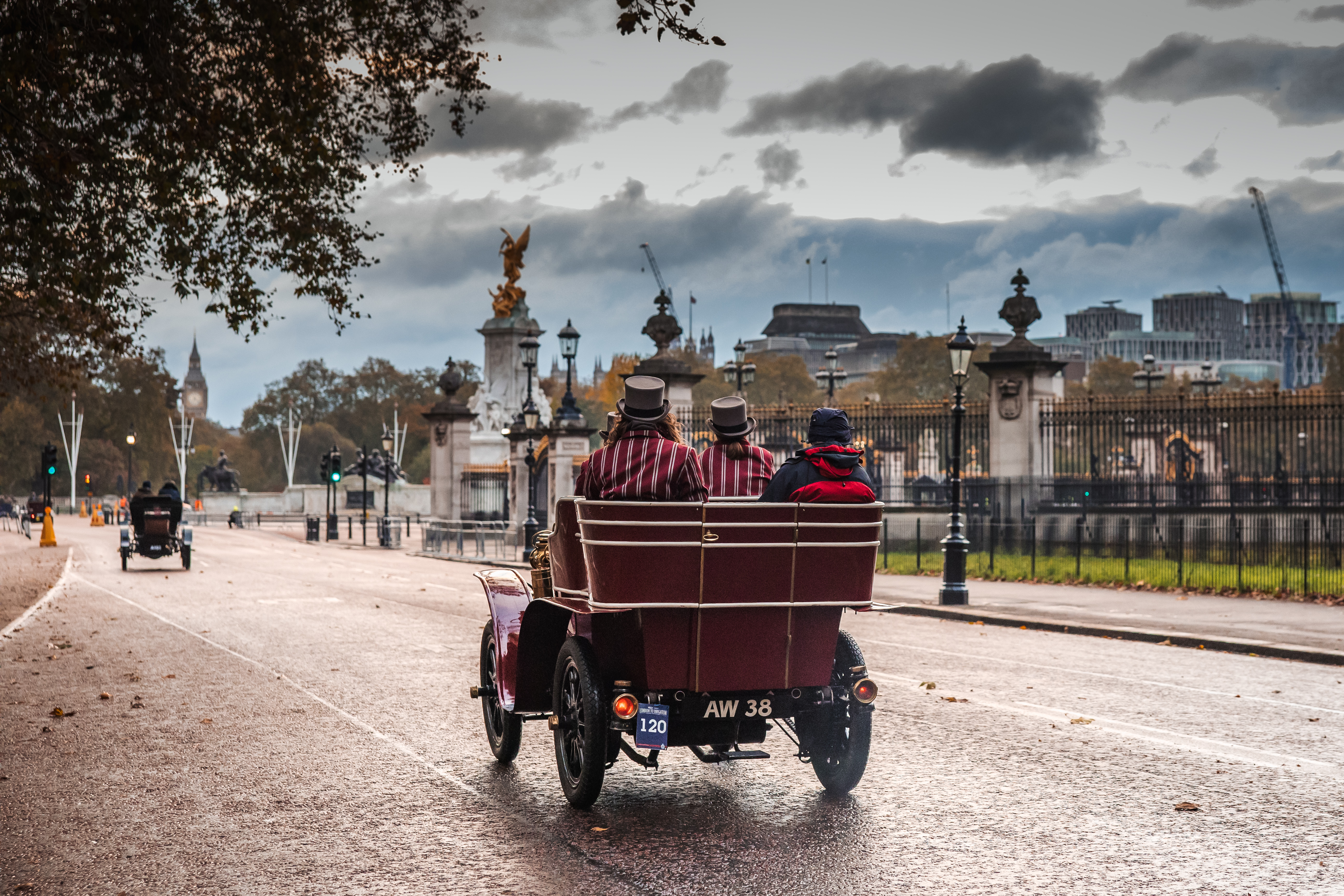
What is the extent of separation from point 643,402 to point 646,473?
1.37 ft

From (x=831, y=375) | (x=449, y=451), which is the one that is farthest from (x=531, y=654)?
(x=449, y=451)

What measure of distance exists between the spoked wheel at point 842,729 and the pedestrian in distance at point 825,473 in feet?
2.61

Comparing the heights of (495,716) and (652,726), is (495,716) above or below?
below

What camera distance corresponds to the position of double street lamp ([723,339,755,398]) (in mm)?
36906

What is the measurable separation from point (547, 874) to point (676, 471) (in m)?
1.95

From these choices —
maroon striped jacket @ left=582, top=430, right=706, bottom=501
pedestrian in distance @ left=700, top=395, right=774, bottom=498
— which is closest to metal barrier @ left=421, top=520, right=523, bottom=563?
pedestrian in distance @ left=700, top=395, right=774, bottom=498

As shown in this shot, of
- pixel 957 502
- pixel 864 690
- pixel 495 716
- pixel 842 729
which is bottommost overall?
pixel 495 716

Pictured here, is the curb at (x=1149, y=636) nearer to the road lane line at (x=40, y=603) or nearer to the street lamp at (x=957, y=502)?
the street lamp at (x=957, y=502)

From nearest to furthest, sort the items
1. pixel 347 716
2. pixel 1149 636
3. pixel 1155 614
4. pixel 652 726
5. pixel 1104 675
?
pixel 652 726 < pixel 347 716 < pixel 1104 675 < pixel 1149 636 < pixel 1155 614

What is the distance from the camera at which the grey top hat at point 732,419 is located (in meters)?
6.85

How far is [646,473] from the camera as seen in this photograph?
20.3 ft

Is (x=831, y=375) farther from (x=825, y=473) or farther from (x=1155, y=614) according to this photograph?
(x=825, y=473)

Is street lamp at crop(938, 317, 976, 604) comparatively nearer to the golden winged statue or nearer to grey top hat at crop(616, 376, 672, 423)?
grey top hat at crop(616, 376, 672, 423)

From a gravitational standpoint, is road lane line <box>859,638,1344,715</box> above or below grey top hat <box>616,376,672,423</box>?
below
